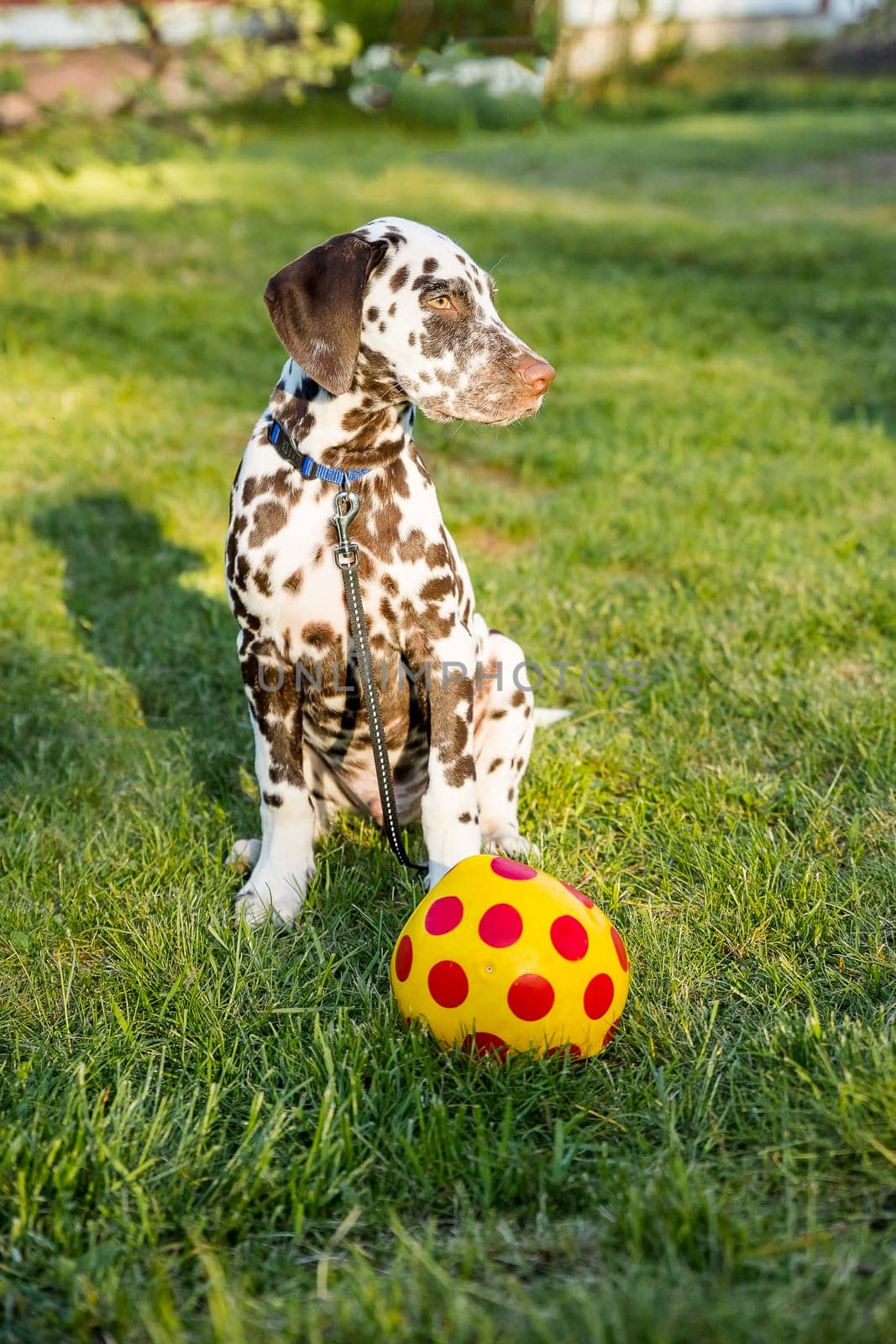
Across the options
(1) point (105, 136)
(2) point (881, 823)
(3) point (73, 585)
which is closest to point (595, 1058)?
(2) point (881, 823)

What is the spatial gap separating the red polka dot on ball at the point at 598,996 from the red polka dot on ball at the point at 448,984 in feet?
0.84

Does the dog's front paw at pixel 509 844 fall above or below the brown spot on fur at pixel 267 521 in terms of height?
below

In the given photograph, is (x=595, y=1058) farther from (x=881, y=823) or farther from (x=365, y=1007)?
(x=881, y=823)

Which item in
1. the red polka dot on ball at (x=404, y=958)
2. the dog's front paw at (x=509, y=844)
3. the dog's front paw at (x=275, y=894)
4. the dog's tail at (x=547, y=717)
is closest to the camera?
the red polka dot on ball at (x=404, y=958)

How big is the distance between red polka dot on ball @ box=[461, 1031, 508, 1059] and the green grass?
0.14ft

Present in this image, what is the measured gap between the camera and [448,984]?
8.63ft

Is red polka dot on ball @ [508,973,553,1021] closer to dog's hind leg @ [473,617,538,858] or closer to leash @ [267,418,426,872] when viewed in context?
leash @ [267,418,426,872]

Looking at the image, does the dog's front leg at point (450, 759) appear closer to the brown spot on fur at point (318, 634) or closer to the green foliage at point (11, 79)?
the brown spot on fur at point (318, 634)

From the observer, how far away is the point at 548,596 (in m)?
5.23

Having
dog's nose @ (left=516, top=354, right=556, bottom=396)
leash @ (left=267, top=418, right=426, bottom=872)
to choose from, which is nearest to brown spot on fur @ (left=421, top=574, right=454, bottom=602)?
leash @ (left=267, top=418, right=426, bottom=872)

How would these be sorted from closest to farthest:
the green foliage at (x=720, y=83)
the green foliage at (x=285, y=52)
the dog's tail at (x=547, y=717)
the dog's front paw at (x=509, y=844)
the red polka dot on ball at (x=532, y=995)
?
the red polka dot on ball at (x=532, y=995) → the dog's front paw at (x=509, y=844) → the dog's tail at (x=547, y=717) → the green foliage at (x=285, y=52) → the green foliage at (x=720, y=83)

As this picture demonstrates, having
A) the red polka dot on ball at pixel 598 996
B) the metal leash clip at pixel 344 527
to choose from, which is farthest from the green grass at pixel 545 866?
the metal leash clip at pixel 344 527

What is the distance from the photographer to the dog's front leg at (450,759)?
127 inches

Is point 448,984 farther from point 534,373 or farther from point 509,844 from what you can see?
point 534,373
